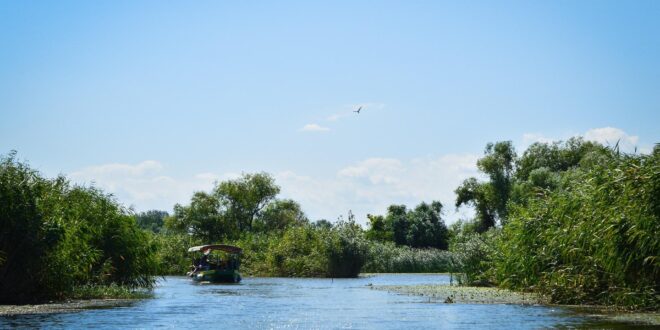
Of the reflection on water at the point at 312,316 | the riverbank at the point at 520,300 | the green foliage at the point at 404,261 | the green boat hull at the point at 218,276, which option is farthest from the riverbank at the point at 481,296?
the green foliage at the point at 404,261

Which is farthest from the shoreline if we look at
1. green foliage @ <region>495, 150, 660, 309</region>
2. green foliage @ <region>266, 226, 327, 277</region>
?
green foliage @ <region>266, 226, 327, 277</region>

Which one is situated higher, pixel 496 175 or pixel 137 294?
pixel 496 175

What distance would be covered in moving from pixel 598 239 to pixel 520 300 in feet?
17.2

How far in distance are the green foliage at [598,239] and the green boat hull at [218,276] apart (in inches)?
1086

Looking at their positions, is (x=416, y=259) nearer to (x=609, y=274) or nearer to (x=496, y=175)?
(x=496, y=175)

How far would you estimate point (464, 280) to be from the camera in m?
43.0

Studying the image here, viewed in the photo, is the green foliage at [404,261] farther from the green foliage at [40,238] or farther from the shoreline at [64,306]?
the shoreline at [64,306]

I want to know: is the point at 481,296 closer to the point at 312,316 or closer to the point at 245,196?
the point at 312,316

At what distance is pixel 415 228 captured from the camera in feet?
363

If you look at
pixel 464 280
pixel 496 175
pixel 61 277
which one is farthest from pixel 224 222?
pixel 61 277

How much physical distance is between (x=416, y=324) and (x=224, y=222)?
85017 millimetres

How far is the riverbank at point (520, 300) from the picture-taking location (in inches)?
880

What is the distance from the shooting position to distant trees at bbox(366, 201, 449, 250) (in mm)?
109938

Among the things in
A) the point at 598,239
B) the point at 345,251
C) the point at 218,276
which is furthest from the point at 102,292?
the point at 345,251
